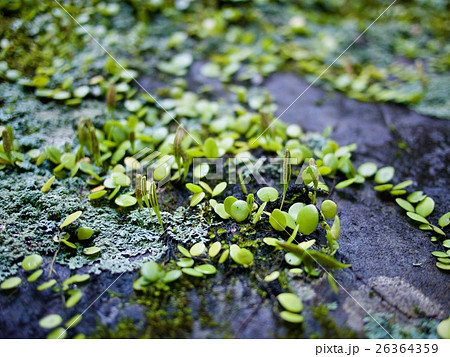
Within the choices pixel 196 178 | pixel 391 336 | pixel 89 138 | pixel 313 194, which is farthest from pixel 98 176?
pixel 391 336

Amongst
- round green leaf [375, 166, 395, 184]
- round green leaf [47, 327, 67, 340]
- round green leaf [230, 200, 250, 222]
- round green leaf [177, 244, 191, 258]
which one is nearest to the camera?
round green leaf [47, 327, 67, 340]

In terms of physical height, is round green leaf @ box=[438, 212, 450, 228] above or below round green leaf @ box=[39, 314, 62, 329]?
above

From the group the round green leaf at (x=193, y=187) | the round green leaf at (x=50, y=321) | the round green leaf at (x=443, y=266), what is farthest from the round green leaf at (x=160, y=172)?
the round green leaf at (x=443, y=266)

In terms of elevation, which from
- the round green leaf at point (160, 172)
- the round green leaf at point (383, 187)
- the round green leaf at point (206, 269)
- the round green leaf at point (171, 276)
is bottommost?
the round green leaf at point (206, 269)

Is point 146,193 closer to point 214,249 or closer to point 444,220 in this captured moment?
point 214,249

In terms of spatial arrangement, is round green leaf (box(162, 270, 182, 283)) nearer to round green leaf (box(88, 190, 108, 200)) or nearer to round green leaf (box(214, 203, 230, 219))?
round green leaf (box(214, 203, 230, 219))

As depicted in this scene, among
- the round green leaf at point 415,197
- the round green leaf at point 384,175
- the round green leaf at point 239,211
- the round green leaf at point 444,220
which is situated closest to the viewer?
the round green leaf at point 239,211

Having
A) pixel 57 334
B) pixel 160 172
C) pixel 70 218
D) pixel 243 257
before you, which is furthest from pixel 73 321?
pixel 160 172

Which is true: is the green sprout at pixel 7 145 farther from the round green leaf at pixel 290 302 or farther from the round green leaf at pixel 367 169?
the round green leaf at pixel 367 169

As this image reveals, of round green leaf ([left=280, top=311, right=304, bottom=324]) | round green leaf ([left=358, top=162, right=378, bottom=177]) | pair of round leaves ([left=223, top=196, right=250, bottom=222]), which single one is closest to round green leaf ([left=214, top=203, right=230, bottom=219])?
pair of round leaves ([left=223, top=196, right=250, bottom=222])

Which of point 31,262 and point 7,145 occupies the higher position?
point 7,145

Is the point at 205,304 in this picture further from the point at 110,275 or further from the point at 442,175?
the point at 442,175
